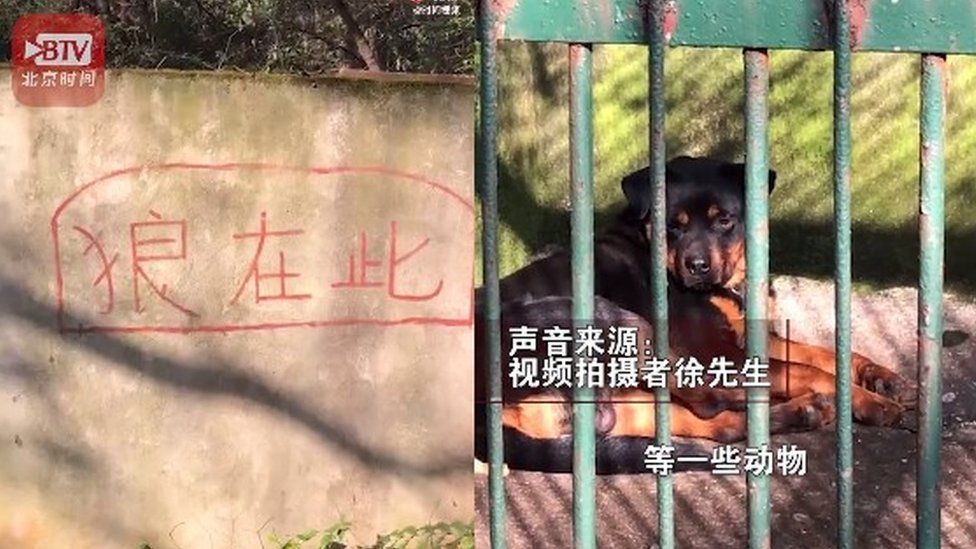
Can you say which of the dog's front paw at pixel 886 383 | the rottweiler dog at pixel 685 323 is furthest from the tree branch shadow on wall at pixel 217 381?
the dog's front paw at pixel 886 383

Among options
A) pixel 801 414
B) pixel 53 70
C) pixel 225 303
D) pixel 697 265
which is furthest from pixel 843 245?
pixel 697 265

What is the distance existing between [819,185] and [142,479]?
3115 millimetres

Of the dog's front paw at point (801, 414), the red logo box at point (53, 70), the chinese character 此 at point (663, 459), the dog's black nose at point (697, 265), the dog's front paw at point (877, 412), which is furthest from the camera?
the dog's black nose at point (697, 265)

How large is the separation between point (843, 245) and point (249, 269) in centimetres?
183

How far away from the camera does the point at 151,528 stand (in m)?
3.15

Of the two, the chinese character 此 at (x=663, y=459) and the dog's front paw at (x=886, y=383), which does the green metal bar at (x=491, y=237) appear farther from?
the dog's front paw at (x=886, y=383)

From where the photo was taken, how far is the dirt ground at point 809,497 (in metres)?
3.58

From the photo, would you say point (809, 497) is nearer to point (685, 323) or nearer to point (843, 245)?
point (685, 323)

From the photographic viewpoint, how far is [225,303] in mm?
3111

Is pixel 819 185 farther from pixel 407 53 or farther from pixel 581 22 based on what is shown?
pixel 581 22

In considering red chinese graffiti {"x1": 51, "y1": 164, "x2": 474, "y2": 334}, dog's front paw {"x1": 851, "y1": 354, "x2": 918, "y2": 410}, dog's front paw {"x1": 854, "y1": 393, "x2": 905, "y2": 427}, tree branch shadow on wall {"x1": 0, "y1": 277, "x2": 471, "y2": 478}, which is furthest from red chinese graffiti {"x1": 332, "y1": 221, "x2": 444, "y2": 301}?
dog's front paw {"x1": 851, "y1": 354, "x2": 918, "y2": 410}

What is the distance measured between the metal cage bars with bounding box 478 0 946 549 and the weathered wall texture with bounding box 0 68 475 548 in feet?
5.22

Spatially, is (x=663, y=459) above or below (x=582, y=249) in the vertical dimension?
below

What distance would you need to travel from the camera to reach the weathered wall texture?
3.05 meters
